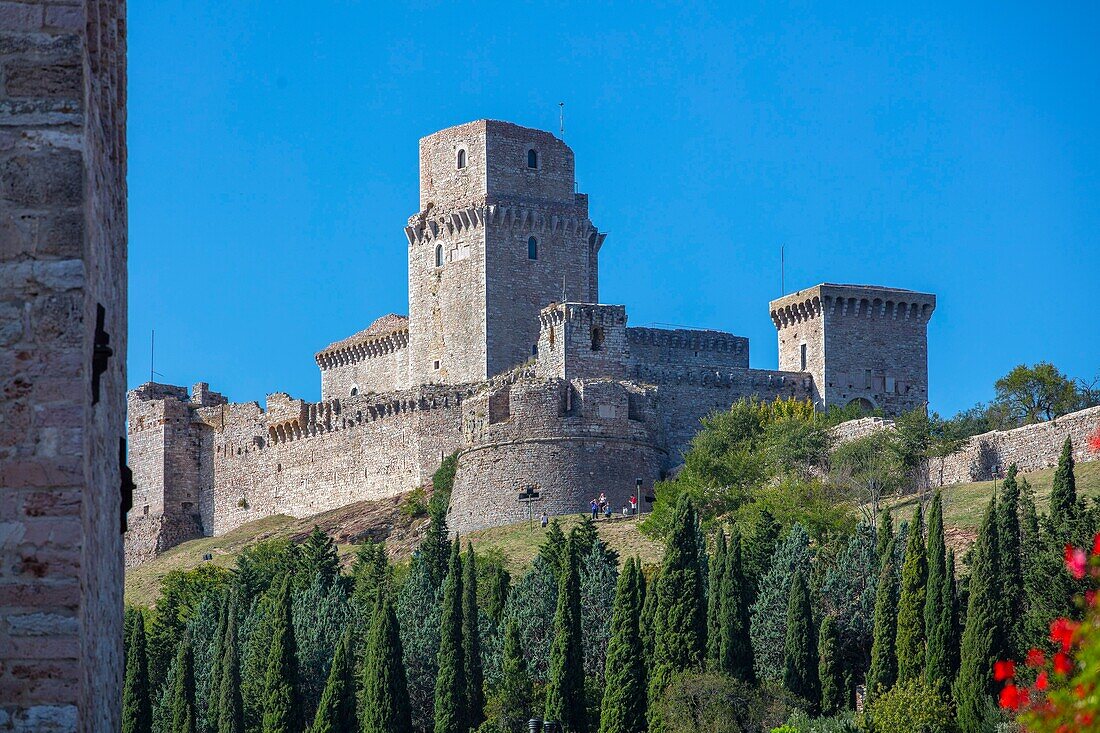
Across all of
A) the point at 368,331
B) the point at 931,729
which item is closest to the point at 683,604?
the point at 931,729

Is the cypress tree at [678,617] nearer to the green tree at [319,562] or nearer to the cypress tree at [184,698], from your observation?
the cypress tree at [184,698]

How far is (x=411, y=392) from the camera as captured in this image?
2756 inches

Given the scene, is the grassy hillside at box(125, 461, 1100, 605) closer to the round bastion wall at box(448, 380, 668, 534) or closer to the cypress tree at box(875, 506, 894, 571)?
the round bastion wall at box(448, 380, 668, 534)

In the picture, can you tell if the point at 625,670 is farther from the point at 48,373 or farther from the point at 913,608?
the point at 48,373

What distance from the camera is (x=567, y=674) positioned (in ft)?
131

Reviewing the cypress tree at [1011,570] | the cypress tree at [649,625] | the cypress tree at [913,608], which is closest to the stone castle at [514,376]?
the cypress tree at [649,625]

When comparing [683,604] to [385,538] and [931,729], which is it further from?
[385,538]

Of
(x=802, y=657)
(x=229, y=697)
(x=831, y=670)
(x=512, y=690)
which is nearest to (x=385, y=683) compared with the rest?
(x=512, y=690)

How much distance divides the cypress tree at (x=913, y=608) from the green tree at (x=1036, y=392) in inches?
1229

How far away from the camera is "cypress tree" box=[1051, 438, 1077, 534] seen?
37.3 m

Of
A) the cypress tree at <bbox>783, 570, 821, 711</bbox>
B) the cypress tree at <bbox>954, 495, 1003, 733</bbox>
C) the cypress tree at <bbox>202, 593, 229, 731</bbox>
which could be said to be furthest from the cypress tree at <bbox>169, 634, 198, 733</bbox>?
the cypress tree at <bbox>954, 495, 1003, 733</bbox>

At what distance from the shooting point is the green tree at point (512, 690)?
1618 inches

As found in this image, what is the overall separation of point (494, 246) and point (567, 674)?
1292 inches

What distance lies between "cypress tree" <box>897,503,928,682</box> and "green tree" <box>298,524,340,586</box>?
767 inches
